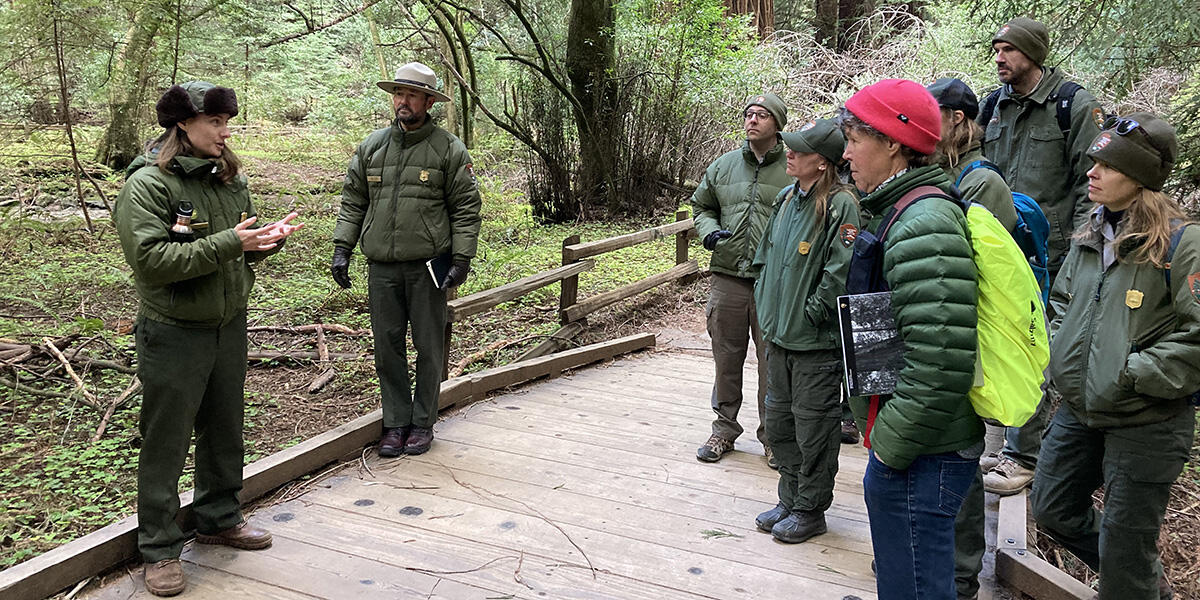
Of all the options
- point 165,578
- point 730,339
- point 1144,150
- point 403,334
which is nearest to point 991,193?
point 1144,150

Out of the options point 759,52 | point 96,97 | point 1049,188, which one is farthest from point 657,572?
point 759,52

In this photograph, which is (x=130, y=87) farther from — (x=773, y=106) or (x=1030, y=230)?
(x=1030, y=230)

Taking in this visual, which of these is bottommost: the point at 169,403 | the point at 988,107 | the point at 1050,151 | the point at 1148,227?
the point at 169,403

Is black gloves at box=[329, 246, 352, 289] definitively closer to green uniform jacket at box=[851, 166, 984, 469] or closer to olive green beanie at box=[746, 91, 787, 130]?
olive green beanie at box=[746, 91, 787, 130]

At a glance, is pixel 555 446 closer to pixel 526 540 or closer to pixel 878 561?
pixel 526 540

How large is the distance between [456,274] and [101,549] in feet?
7.06

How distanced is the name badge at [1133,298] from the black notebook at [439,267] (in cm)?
330

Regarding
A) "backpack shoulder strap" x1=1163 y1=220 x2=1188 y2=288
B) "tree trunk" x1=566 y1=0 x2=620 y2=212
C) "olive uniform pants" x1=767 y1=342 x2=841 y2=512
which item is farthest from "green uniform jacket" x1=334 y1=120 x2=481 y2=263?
"tree trunk" x1=566 y1=0 x2=620 y2=212

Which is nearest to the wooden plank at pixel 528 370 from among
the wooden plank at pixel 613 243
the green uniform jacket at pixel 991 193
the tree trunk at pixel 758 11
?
the wooden plank at pixel 613 243

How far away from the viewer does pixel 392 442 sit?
4.65 metres

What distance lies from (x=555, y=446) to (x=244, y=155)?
10.5 metres

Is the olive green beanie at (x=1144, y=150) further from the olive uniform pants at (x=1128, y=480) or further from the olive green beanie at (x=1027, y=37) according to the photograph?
the olive green beanie at (x=1027, y=37)

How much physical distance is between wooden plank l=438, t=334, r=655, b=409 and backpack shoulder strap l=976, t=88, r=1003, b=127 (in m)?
3.55

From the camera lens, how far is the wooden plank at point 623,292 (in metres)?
7.91
